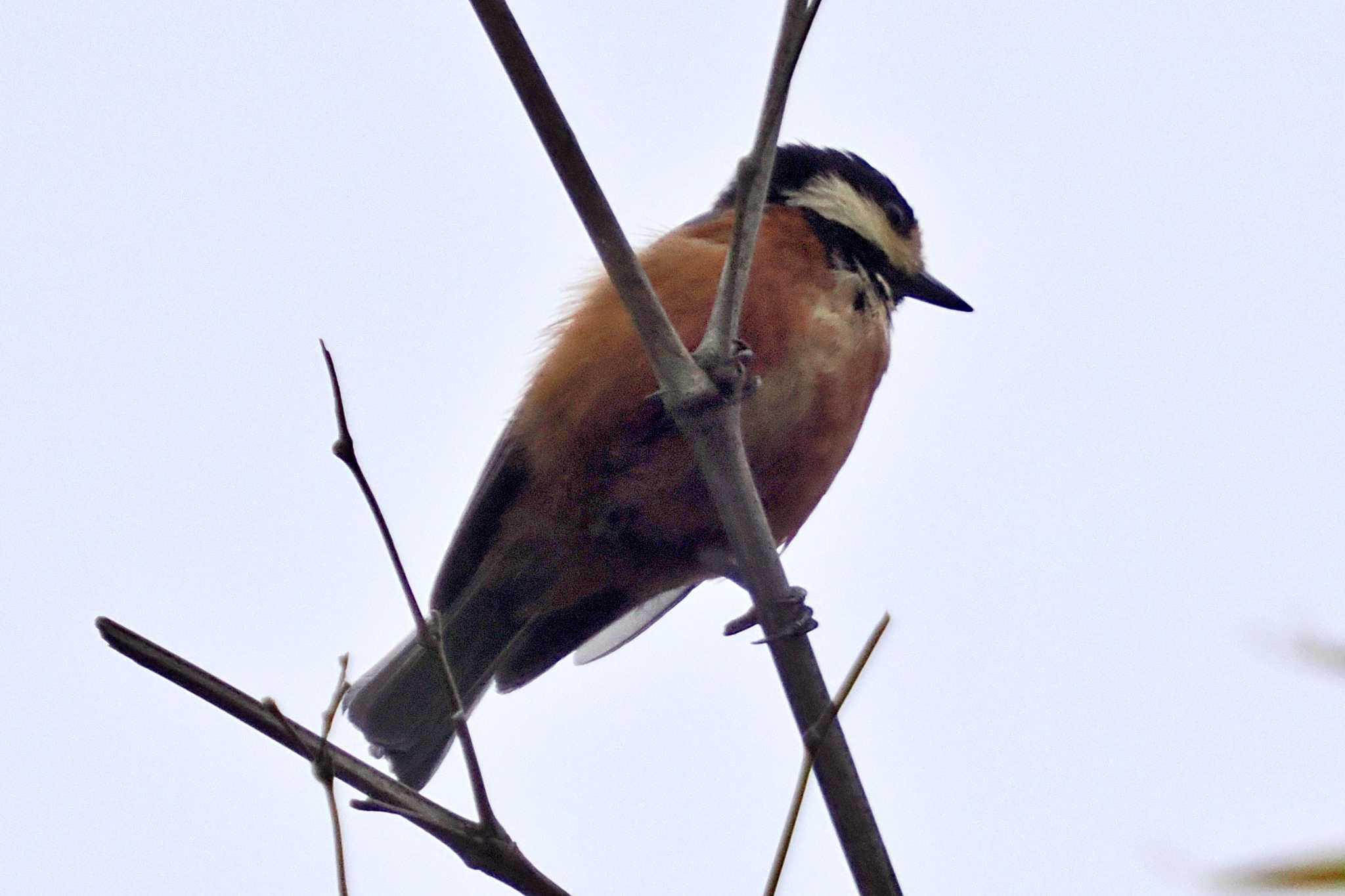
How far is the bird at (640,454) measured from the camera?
12.6ft

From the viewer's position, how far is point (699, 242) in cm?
418

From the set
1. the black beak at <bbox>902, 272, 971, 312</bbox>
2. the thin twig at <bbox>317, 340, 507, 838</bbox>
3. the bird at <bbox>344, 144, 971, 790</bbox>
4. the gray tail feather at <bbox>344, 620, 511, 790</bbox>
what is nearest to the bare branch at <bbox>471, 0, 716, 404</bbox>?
the thin twig at <bbox>317, 340, 507, 838</bbox>

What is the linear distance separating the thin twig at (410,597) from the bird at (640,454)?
151 centimetres

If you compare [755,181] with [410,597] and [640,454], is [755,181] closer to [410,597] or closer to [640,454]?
[410,597]

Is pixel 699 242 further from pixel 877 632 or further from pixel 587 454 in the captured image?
pixel 877 632

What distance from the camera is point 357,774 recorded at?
1.92 m

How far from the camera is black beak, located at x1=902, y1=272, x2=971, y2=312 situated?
490 cm

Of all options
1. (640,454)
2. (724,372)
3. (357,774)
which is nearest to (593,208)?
(724,372)

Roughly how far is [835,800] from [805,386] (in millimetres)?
1778

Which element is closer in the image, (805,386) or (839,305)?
(805,386)

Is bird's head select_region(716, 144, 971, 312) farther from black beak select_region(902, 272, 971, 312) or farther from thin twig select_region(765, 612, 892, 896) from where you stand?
thin twig select_region(765, 612, 892, 896)

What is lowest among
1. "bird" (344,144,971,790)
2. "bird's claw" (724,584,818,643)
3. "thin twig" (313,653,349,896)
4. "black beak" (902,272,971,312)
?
"thin twig" (313,653,349,896)

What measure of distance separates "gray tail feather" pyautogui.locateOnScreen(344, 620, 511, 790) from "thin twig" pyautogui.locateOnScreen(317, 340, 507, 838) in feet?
8.30

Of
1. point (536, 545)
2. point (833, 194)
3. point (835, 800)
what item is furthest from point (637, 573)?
point (835, 800)
